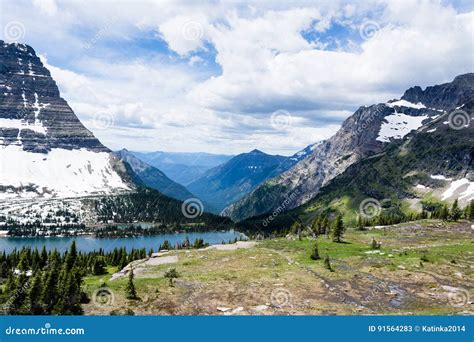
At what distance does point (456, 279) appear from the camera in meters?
66.4

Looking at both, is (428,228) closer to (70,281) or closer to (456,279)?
(456,279)

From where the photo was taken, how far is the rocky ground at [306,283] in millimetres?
52281

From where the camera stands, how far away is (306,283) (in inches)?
2518

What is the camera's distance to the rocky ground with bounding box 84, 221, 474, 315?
5228cm

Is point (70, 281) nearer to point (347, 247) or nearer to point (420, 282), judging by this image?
point (420, 282)

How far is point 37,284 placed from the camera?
165ft

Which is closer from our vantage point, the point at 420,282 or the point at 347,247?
the point at 420,282

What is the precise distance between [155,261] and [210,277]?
29301 mm

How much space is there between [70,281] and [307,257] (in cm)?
5083
